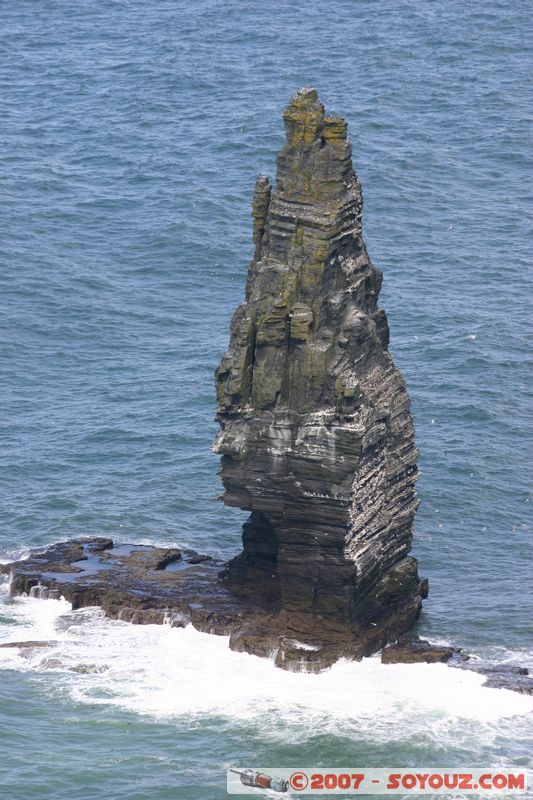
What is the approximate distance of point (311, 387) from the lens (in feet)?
295

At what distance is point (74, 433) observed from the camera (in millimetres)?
117188

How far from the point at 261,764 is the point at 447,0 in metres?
125

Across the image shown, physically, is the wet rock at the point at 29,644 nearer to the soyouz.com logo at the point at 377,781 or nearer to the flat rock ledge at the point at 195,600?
the flat rock ledge at the point at 195,600

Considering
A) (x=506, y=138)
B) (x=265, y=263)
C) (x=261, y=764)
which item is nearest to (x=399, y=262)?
(x=506, y=138)

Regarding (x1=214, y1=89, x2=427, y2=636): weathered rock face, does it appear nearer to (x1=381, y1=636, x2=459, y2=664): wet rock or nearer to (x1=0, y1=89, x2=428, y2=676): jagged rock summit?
(x1=0, y1=89, x2=428, y2=676): jagged rock summit

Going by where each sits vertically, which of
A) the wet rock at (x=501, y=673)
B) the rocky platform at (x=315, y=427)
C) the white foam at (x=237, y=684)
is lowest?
the white foam at (x=237, y=684)

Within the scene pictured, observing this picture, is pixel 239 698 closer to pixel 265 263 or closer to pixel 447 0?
pixel 265 263

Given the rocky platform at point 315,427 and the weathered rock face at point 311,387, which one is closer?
the weathered rock face at point 311,387

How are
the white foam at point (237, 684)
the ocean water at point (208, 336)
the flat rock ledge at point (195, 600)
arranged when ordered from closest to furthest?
the ocean water at point (208, 336)
the white foam at point (237, 684)
the flat rock ledge at point (195, 600)

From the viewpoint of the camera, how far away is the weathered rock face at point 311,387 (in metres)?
89.2

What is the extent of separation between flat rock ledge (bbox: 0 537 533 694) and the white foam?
23.9 inches

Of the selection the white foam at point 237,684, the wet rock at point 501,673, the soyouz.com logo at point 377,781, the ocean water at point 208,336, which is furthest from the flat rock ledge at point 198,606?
the soyouz.com logo at point 377,781

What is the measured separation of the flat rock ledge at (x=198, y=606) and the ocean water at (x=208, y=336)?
37.2 inches

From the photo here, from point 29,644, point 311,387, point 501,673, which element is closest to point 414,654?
point 501,673
